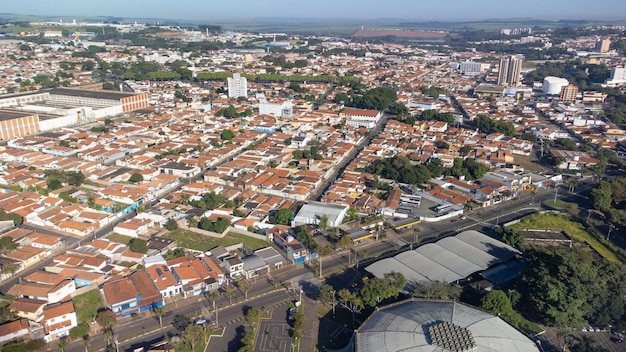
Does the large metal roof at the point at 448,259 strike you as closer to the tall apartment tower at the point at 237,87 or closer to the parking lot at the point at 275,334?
the parking lot at the point at 275,334

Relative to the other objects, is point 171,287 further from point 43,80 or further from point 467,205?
point 43,80

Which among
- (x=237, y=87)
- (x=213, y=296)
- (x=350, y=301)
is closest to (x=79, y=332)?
(x=213, y=296)

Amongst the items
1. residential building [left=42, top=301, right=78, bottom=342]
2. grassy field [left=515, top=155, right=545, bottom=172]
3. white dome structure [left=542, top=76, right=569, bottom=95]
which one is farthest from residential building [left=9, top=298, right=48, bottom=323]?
white dome structure [left=542, top=76, right=569, bottom=95]

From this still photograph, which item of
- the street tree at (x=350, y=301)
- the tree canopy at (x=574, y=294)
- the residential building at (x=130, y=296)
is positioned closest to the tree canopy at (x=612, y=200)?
the tree canopy at (x=574, y=294)

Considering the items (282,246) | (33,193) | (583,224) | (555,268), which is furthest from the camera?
(33,193)

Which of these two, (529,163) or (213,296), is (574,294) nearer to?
(213,296)

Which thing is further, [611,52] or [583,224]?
[611,52]

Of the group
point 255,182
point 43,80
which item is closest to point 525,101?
point 255,182

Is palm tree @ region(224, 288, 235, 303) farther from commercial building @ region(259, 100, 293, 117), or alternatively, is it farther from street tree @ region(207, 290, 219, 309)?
commercial building @ region(259, 100, 293, 117)
